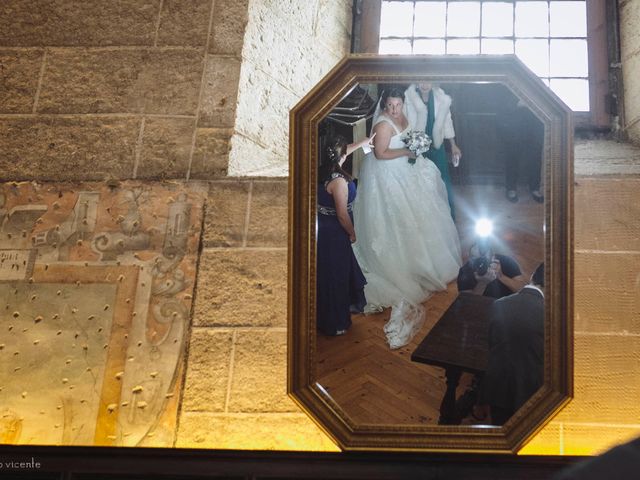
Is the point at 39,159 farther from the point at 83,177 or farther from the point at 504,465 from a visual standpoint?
the point at 504,465

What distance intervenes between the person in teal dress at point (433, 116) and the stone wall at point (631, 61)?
1148 mm

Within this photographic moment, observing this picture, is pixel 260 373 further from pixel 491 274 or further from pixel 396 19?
pixel 396 19

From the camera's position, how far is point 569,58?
2502 mm

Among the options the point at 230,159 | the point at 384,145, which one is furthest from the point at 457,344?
the point at 230,159

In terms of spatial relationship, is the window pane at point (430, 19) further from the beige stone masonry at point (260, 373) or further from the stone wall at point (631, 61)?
the beige stone masonry at point (260, 373)

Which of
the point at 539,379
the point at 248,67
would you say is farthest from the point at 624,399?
the point at 248,67

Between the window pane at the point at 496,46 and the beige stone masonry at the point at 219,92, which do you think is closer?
the beige stone masonry at the point at 219,92

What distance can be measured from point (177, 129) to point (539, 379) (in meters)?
1.67

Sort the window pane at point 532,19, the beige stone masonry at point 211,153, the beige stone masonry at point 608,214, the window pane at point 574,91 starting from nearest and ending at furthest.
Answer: the beige stone masonry at point 608,214, the beige stone masonry at point 211,153, the window pane at point 574,91, the window pane at point 532,19

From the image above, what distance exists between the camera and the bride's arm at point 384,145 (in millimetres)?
1710

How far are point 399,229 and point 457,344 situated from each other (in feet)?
1.43

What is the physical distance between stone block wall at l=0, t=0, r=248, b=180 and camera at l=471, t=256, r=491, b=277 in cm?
103

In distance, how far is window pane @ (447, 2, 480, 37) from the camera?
258 cm

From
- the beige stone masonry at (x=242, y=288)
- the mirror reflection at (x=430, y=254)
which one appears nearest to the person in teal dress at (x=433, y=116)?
the mirror reflection at (x=430, y=254)
